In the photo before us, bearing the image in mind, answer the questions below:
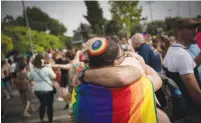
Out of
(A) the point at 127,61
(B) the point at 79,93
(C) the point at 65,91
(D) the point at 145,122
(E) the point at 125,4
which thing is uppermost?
(E) the point at 125,4

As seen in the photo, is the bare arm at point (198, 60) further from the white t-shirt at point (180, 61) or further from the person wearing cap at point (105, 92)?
the person wearing cap at point (105, 92)

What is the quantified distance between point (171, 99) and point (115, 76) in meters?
0.65

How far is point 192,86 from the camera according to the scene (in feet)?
9.18

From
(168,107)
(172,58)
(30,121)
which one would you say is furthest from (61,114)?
(168,107)

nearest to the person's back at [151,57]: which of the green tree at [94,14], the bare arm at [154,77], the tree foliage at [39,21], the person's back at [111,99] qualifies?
the bare arm at [154,77]

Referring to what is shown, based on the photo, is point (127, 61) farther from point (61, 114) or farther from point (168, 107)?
point (61, 114)

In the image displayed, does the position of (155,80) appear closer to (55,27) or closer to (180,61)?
(180,61)

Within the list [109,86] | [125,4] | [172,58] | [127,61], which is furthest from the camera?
[125,4]

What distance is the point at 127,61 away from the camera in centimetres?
215

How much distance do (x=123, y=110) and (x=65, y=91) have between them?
7.09m

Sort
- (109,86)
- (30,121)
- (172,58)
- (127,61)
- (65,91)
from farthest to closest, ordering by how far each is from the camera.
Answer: (65,91) < (30,121) < (172,58) < (127,61) < (109,86)

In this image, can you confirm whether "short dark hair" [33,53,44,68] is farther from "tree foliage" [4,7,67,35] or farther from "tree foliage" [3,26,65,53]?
"tree foliage" [4,7,67,35]

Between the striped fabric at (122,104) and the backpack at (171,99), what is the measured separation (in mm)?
241

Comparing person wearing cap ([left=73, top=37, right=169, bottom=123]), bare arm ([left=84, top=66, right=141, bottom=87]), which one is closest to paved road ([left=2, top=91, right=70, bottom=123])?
person wearing cap ([left=73, top=37, right=169, bottom=123])
